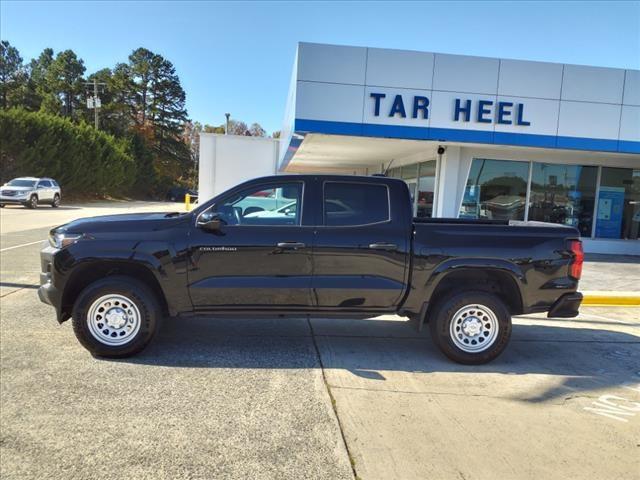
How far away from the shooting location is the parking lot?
3.16 m

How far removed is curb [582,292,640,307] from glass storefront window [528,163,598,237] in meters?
6.52

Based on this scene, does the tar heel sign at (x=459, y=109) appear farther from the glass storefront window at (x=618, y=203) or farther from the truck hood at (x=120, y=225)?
the truck hood at (x=120, y=225)

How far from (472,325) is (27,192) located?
2719cm

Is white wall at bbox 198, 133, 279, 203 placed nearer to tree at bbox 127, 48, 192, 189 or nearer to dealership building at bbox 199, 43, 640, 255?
dealership building at bbox 199, 43, 640, 255

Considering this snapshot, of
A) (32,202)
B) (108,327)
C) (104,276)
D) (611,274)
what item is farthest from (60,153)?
(611,274)

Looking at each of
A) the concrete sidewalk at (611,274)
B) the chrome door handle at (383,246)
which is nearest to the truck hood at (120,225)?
the chrome door handle at (383,246)

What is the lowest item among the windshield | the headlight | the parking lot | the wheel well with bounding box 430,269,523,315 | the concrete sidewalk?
the parking lot

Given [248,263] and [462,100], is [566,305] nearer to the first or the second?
[248,263]

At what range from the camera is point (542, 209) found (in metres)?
14.7

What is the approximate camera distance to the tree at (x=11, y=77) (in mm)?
58844

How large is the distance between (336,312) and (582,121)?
10.9 m

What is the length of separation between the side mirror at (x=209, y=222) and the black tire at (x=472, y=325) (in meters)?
2.40

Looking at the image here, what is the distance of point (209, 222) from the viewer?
473 centimetres

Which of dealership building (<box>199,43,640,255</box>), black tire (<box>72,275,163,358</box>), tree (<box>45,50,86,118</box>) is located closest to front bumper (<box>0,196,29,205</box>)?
dealership building (<box>199,43,640,255</box>)
